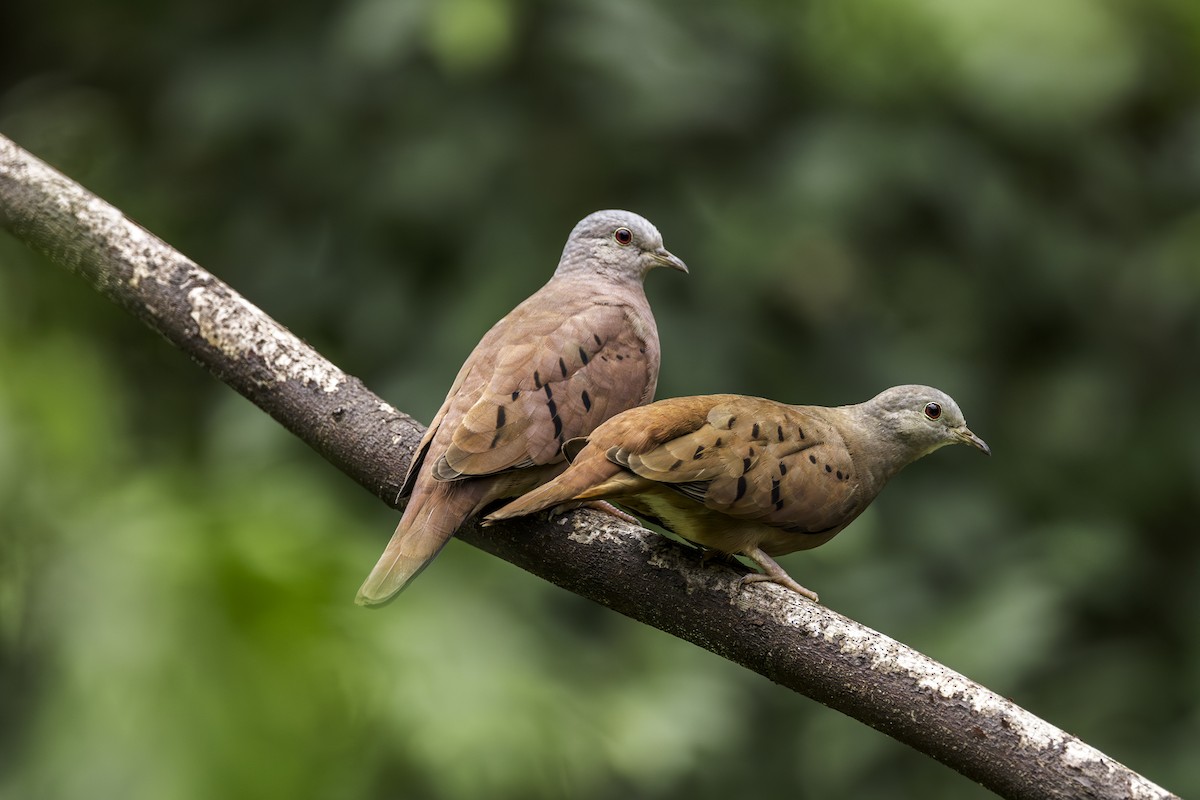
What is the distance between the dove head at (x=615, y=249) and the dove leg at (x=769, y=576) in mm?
1362

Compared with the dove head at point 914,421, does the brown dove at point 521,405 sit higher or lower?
lower

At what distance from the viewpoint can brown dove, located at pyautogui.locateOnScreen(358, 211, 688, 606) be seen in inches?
132

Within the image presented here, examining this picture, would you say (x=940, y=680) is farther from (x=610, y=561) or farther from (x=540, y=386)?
(x=540, y=386)

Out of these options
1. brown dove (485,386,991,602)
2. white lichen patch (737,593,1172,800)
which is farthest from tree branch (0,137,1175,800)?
brown dove (485,386,991,602)

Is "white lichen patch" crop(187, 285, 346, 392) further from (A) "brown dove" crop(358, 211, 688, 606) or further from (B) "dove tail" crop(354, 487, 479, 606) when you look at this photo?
(B) "dove tail" crop(354, 487, 479, 606)

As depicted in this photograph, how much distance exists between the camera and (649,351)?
→ 3953mm

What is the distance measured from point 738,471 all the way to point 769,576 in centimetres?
29


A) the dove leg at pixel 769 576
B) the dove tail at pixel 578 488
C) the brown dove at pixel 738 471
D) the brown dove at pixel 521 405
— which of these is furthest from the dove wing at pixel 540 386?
the dove leg at pixel 769 576

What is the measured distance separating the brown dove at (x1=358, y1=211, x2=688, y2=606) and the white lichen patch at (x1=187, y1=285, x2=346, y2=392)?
1.24 feet

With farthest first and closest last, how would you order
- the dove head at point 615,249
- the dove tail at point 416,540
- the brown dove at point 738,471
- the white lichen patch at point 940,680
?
the dove head at point 615,249, the dove tail at point 416,540, the brown dove at point 738,471, the white lichen patch at point 940,680

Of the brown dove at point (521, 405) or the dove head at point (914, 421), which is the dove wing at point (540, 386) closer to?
the brown dove at point (521, 405)

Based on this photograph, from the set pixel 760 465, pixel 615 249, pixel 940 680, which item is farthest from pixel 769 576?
pixel 615 249

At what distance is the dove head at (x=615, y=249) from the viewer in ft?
14.5

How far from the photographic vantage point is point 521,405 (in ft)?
11.6
